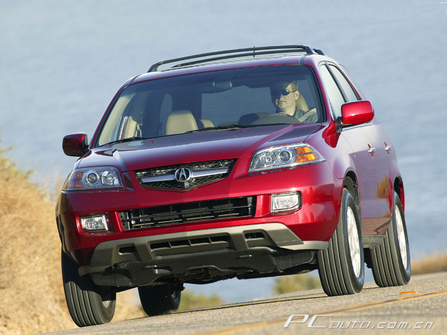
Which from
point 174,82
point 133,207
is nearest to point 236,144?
point 133,207

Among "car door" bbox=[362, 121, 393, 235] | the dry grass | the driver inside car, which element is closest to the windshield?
the driver inside car

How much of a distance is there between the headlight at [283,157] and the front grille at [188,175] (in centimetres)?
18

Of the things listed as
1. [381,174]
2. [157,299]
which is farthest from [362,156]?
[157,299]

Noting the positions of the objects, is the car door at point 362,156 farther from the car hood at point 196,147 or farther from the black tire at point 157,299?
the black tire at point 157,299

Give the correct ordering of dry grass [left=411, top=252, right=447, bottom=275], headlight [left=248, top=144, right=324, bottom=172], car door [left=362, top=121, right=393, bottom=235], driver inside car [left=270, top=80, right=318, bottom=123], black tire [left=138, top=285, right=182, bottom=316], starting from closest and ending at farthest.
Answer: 1. headlight [left=248, top=144, right=324, bottom=172]
2. driver inside car [left=270, top=80, right=318, bottom=123]
3. car door [left=362, top=121, right=393, bottom=235]
4. black tire [left=138, top=285, right=182, bottom=316]
5. dry grass [left=411, top=252, right=447, bottom=275]

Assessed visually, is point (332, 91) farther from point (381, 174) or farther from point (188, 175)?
point (188, 175)

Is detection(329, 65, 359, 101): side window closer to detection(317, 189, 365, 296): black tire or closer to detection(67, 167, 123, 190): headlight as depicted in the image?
detection(317, 189, 365, 296): black tire

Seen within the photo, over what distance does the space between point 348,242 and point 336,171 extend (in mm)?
554

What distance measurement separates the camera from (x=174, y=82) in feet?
27.5

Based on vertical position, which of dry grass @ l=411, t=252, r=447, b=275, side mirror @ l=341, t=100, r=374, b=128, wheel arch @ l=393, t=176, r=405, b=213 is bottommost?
dry grass @ l=411, t=252, r=447, b=275

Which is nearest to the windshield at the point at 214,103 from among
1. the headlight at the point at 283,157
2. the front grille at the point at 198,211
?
the headlight at the point at 283,157

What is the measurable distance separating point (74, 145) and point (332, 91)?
90.2 inches

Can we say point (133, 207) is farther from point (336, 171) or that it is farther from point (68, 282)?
point (336, 171)

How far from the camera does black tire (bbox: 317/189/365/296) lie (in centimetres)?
702
